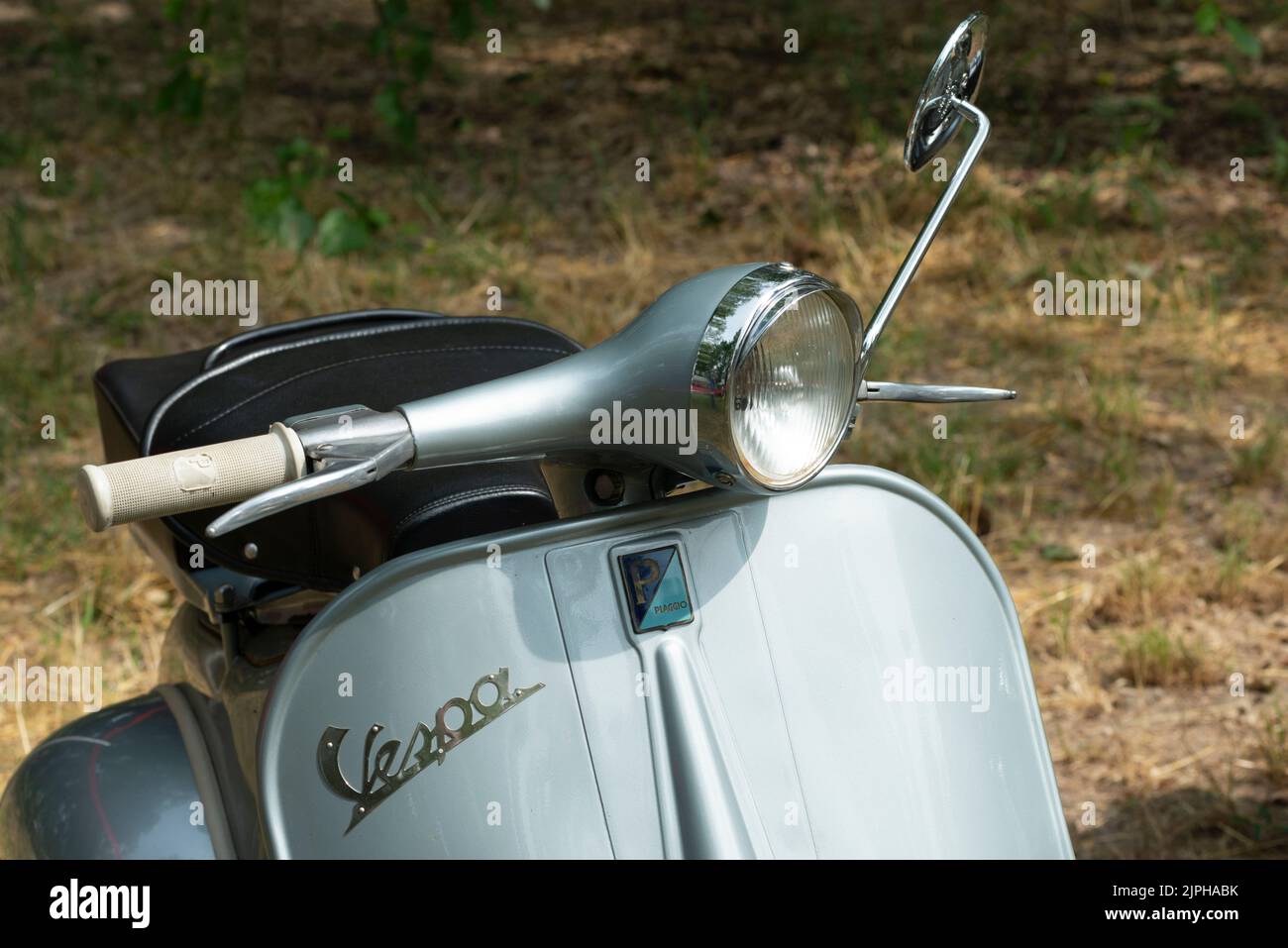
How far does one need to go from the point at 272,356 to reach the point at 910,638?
71 cm

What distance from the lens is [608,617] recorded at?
44.4 inches

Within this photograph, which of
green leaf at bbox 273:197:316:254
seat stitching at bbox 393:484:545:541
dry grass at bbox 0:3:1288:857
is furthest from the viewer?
green leaf at bbox 273:197:316:254

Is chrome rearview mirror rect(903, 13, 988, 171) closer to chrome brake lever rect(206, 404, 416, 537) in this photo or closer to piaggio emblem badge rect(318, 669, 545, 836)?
chrome brake lever rect(206, 404, 416, 537)

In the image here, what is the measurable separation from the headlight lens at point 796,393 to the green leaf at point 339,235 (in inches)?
127

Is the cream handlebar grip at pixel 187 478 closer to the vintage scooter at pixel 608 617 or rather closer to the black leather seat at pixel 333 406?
the vintage scooter at pixel 608 617

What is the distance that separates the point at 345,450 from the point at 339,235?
3.30m

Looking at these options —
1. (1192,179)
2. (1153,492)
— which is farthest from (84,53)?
(1153,492)

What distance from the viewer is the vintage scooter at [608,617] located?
1.06 m

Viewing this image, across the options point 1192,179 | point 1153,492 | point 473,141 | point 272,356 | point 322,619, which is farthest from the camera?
point 473,141

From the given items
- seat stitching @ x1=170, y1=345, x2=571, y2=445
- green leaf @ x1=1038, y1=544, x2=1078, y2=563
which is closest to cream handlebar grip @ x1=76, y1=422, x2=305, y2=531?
seat stitching @ x1=170, y1=345, x2=571, y2=445

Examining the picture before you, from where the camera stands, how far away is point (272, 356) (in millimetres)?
1461

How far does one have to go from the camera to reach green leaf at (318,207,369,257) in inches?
163

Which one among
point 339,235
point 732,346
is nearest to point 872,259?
point 339,235

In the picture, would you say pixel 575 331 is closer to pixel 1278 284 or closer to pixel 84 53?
pixel 1278 284
